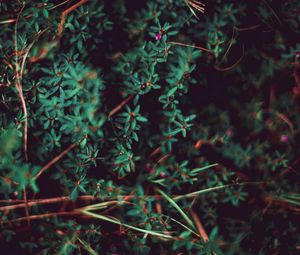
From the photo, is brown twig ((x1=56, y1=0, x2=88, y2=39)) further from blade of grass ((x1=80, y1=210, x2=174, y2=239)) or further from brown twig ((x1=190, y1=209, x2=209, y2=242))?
brown twig ((x1=190, y1=209, x2=209, y2=242))

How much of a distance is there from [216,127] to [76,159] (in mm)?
902

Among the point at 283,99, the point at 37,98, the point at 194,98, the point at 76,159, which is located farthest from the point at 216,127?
the point at 37,98

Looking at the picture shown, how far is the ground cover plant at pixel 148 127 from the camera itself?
1615mm

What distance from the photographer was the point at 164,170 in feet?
5.91

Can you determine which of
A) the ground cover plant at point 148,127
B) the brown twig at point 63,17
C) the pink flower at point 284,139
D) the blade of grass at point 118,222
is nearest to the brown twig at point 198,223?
the ground cover plant at point 148,127

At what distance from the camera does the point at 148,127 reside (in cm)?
194

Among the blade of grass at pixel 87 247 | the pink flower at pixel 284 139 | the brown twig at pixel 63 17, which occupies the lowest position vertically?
the blade of grass at pixel 87 247

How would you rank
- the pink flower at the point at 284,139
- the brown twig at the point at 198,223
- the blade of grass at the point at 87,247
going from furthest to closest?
the pink flower at the point at 284,139 → the brown twig at the point at 198,223 → the blade of grass at the point at 87,247

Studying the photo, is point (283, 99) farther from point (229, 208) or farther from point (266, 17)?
point (229, 208)

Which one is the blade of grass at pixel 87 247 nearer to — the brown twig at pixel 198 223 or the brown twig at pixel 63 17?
the brown twig at pixel 198 223

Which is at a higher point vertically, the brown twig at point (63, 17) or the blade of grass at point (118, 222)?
the brown twig at point (63, 17)

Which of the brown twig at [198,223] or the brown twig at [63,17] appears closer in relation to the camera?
the brown twig at [63,17]

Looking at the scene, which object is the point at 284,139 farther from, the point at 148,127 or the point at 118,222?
the point at 118,222

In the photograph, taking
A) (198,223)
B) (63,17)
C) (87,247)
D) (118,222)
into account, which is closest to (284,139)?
(198,223)
